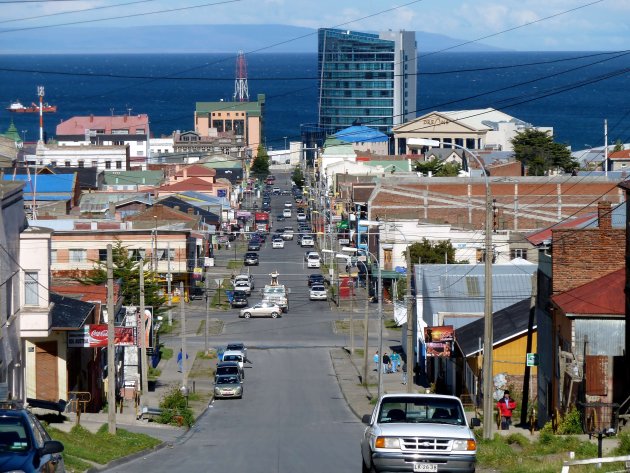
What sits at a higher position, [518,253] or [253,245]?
[518,253]

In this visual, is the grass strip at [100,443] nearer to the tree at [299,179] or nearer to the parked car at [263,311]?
the parked car at [263,311]

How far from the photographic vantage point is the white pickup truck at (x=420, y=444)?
1755 centimetres

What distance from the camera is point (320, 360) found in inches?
2426

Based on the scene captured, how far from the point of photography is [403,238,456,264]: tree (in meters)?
72.7

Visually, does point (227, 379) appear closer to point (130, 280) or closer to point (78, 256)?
point (130, 280)

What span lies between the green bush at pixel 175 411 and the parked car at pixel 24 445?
2329 centimetres

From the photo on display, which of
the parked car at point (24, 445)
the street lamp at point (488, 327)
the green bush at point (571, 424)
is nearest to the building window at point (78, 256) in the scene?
the street lamp at point (488, 327)

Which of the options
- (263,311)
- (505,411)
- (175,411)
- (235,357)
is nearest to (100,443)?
(505,411)

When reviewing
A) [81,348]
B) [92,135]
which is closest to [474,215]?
[81,348]

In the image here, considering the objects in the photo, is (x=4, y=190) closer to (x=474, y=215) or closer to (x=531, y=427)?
(x=531, y=427)

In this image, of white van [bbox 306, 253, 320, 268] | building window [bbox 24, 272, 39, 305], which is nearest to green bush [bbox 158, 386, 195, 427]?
building window [bbox 24, 272, 39, 305]

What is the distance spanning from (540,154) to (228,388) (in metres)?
75.0

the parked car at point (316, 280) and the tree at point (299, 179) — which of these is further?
the tree at point (299, 179)

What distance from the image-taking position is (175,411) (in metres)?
40.6
